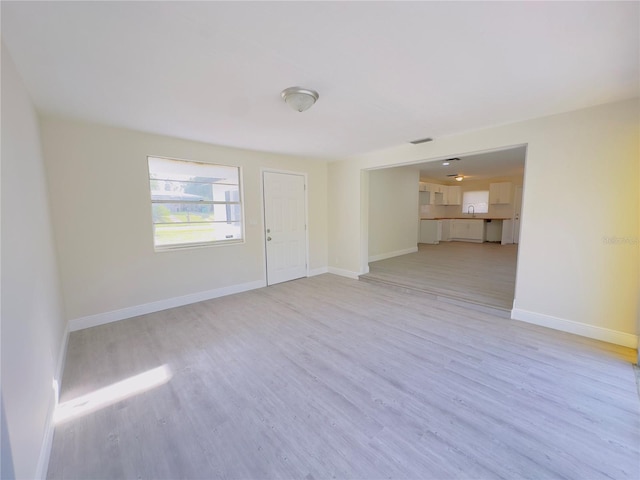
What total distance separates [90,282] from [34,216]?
1477 mm

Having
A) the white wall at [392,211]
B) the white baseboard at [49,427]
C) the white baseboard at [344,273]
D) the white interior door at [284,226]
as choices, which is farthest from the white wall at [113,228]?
the white wall at [392,211]

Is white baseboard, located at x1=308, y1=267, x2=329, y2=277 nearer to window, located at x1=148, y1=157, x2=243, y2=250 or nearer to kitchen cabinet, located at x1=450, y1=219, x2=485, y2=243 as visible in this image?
window, located at x1=148, y1=157, x2=243, y2=250

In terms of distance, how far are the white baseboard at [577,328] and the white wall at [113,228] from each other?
4380mm

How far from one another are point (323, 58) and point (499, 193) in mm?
9630

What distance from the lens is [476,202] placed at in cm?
1038

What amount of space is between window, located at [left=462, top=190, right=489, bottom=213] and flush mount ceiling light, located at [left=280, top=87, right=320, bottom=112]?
10038mm

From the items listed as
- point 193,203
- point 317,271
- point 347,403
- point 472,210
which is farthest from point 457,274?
point 472,210

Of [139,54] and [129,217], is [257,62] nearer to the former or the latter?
[139,54]

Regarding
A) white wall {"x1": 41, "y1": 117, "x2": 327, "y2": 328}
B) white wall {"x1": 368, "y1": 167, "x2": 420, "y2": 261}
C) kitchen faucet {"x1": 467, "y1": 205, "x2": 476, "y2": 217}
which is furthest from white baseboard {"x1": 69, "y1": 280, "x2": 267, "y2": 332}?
kitchen faucet {"x1": 467, "y1": 205, "x2": 476, "y2": 217}

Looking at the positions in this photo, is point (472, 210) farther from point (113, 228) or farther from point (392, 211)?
point (113, 228)

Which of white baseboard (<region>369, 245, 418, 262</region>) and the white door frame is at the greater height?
the white door frame

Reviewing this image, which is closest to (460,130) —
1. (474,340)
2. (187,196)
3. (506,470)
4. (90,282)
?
(474,340)

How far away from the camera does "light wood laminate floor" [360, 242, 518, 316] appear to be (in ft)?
13.0

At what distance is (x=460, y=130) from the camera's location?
3535 mm
